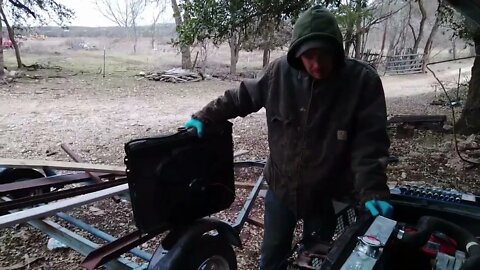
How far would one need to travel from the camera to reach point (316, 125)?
1.89 m

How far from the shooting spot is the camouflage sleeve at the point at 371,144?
1.75 m

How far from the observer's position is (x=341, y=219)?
211 centimetres

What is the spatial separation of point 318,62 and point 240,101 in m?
0.51

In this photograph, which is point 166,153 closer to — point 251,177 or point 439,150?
point 251,177

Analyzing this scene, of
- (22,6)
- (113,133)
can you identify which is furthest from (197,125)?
(22,6)

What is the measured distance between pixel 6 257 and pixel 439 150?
5.49m

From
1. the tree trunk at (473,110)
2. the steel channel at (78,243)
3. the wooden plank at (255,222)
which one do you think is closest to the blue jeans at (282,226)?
the steel channel at (78,243)

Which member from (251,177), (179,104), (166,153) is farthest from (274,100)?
(179,104)

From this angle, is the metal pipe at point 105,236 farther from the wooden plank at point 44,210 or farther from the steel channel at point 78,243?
the wooden plank at point 44,210

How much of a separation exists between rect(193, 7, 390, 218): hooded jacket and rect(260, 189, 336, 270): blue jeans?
2.8 inches

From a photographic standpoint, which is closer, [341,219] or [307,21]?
[307,21]

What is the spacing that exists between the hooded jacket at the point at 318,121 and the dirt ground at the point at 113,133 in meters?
1.31

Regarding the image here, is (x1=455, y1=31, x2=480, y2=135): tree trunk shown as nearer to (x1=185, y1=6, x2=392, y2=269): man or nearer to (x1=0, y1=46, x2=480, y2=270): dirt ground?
(x1=0, y1=46, x2=480, y2=270): dirt ground

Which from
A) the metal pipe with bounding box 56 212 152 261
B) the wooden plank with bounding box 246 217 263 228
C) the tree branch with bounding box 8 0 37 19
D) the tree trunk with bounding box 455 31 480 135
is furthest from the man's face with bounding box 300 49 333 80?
the tree branch with bounding box 8 0 37 19
